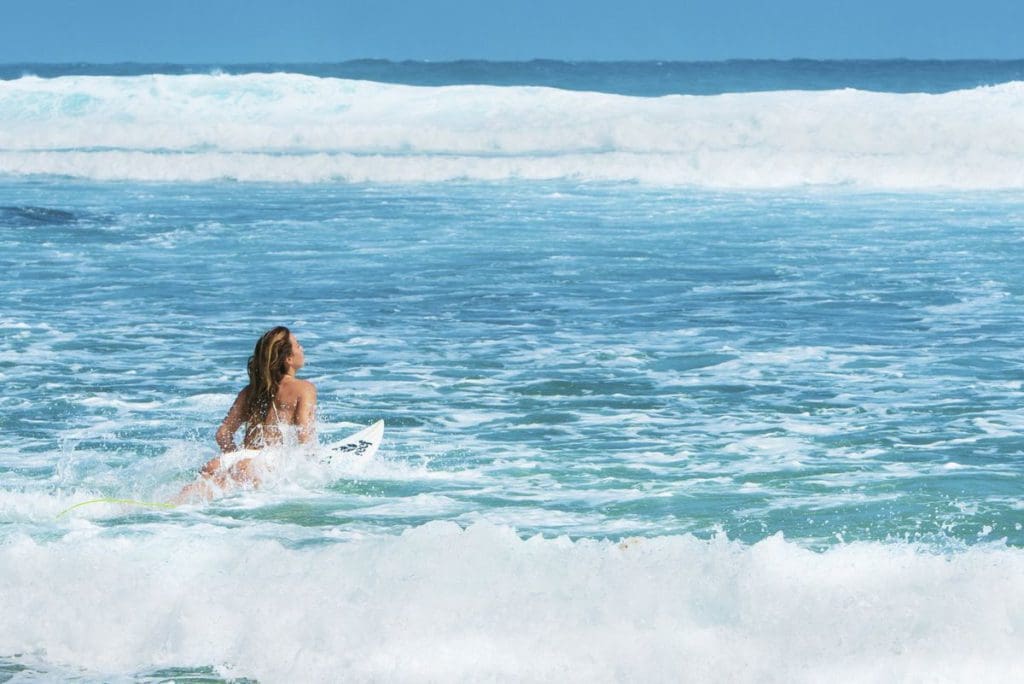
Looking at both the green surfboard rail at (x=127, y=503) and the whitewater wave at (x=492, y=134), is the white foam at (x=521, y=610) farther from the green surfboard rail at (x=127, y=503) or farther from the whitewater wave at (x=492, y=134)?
the whitewater wave at (x=492, y=134)

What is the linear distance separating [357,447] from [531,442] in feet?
3.97

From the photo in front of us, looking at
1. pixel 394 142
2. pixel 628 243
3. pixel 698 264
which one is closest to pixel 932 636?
pixel 698 264

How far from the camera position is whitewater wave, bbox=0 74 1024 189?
32938 millimetres

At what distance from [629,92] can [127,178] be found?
4452 cm

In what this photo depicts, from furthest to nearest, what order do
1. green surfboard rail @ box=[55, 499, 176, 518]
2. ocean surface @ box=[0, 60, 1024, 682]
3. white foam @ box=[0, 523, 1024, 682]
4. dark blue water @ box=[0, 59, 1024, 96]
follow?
1. dark blue water @ box=[0, 59, 1024, 96]
2. green surfboard rail @ box=[55, 499, 176, 518]
3. ocean surface @ box=[0, 60, 1024, 682]
4. white foam @ box=[0, 523, 1024, 682]

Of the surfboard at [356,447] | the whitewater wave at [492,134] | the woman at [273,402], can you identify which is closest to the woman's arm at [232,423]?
the woman at [273,402]

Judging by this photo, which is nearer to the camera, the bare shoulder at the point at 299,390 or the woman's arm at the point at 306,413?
the woman's arm at the point at 306,413

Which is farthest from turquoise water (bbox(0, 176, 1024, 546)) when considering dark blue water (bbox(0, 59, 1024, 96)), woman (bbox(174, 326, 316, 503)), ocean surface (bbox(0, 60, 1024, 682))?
dark blue water (bbox(0, 59, 1024, 96))

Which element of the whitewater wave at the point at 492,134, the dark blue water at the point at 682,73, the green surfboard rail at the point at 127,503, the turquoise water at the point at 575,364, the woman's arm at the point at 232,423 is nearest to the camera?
the green surfboard rail at the point at 127,503

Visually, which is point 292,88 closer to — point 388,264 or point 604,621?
point 388,264

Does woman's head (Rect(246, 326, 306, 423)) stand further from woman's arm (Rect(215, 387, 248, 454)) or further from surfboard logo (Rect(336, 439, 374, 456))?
surfboard logo (Rect(336, 439, 374, 456))

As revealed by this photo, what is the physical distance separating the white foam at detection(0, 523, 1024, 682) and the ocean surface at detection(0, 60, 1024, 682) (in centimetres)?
2

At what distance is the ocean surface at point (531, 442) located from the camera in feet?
19.8

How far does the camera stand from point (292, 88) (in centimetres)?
5066
